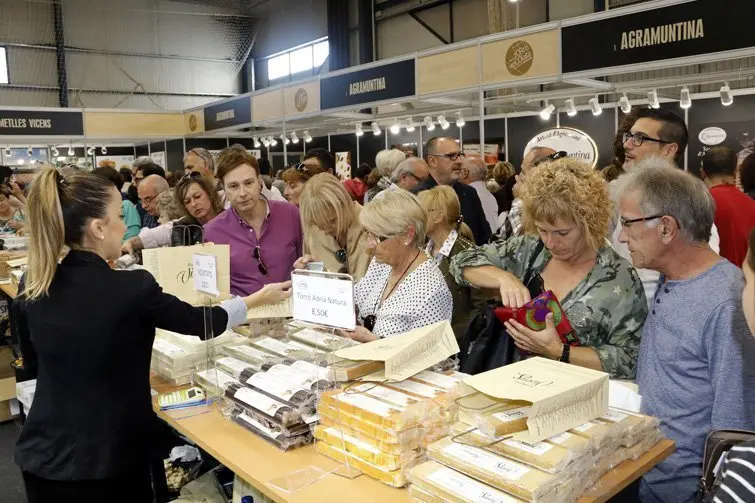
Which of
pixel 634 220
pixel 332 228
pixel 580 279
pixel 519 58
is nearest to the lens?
pixel 634 220

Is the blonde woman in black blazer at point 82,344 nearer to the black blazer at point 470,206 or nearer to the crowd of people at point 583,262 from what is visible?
the crowd of people at point 583,262

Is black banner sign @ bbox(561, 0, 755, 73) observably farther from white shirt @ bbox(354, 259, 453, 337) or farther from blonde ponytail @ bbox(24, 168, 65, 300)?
blonde ponytail @ bbox(24, 168, 65, 300)

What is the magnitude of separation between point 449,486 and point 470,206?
3.49 metres

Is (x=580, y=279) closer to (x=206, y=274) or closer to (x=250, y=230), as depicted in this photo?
(x=206, y=274)

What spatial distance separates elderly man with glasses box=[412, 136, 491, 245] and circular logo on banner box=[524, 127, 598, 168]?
1.95ft

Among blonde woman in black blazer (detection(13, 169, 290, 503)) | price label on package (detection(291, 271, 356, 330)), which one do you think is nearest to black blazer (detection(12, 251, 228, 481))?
blonde woman in black blazer (detection(13, 169, 290, 503))

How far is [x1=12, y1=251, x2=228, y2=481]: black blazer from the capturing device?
1.78 meters

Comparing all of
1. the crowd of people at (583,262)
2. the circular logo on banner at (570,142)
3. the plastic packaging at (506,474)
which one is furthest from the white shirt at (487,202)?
the plastic packaging at (506,474)

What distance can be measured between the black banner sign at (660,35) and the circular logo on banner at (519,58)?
316 mm

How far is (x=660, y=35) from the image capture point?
176 inches

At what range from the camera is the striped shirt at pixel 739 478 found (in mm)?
1091

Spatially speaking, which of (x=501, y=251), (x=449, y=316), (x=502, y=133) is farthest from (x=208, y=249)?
(x=502, y=133)

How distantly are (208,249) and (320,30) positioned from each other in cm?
1562

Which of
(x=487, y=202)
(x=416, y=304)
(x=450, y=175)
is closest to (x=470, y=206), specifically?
(x=450, y=175)
